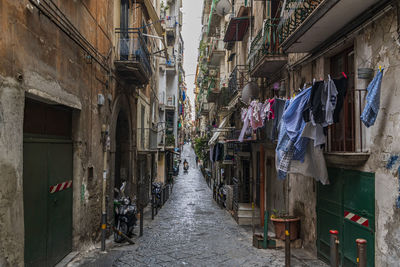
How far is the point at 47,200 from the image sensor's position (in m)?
6.25

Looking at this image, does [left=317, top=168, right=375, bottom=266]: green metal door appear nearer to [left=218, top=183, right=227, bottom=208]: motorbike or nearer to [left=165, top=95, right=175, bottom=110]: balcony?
[left=218, top=183, right=227, bottom=208]: motorbike

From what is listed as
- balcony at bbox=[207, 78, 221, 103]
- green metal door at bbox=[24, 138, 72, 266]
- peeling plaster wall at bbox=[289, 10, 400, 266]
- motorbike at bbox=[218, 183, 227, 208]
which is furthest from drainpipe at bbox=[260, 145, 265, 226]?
balcony at bbox=[207, 78, 221, 103]

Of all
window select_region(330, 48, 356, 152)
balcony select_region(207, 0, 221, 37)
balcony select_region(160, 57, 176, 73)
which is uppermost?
balcony select_region(207, 0, 221, 37)

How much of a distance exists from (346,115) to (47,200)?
5.98 meters

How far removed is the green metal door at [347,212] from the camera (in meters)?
5.62

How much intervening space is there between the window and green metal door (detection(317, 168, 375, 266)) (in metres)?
0.55

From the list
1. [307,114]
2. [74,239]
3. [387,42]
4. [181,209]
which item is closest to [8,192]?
[74,239]

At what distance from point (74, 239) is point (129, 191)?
19.1ft

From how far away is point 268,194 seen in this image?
40.8 ft

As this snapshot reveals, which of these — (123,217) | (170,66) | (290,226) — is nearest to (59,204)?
(123,217)

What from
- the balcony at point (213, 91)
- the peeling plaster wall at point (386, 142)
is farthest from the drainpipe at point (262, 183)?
the balcony at point (213, 91)

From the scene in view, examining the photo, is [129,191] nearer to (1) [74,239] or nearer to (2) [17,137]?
(1) [74,239]

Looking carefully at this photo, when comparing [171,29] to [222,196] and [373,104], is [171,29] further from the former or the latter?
[373,104]

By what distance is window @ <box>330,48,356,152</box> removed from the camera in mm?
6357
